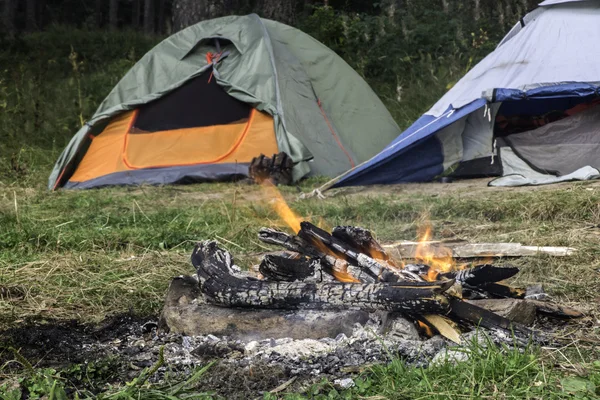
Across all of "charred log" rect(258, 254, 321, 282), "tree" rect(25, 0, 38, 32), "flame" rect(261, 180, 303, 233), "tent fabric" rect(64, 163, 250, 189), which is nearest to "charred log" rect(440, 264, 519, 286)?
"charred log" rect(258, 254, 321, 282)

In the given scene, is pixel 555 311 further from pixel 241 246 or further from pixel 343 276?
pixel 241 246

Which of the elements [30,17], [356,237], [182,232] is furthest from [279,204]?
[30,17]

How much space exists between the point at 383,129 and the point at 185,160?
95.5 inches

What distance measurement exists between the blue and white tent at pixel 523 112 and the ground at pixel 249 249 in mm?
384

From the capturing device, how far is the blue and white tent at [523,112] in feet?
22.5

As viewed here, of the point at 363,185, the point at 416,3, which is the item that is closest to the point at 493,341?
the point at 363,185

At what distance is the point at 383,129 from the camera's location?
906 centimetres

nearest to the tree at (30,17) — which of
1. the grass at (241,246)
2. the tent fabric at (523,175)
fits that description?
the grass at (241,246)

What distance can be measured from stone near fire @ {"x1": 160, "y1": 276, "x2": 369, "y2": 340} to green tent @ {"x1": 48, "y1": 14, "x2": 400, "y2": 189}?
4.82 m

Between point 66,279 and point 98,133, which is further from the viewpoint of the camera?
point 98,133

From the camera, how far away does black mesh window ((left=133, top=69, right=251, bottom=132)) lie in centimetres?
827

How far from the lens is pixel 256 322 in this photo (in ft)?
9.49

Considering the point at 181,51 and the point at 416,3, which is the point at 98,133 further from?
the point at 416,3

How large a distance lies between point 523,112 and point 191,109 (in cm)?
346
